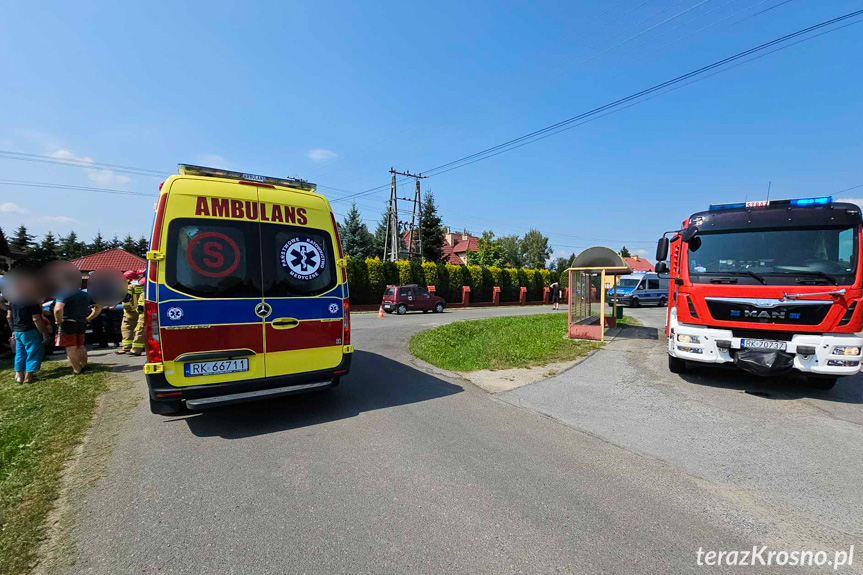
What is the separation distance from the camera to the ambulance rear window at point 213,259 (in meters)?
4.14

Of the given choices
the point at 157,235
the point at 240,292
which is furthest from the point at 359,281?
the point at 157,235

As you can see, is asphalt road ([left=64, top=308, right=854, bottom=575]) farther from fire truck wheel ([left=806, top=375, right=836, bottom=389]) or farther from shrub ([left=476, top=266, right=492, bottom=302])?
shrub ([left=476, top=266, right=492, bottom=302])

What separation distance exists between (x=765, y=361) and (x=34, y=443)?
8620mm

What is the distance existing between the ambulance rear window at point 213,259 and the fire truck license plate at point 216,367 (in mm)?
691

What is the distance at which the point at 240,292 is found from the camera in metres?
4.44

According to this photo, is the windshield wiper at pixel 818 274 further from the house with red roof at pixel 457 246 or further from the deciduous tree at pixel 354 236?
the house with red roof at pixel 457 246

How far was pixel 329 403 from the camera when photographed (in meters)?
5.55

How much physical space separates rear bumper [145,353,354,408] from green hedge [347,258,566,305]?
21.5 m

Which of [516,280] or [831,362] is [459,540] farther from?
[516,280]

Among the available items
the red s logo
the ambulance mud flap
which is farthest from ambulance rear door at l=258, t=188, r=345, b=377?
the ambulance mud flap

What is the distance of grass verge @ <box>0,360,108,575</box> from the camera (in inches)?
103

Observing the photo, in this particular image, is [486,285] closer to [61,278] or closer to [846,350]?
[846,350]

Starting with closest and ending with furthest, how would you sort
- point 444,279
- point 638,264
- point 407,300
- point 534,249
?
point 407,300 < point 444,279 < point 534,249 < point 638,264
